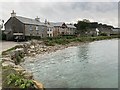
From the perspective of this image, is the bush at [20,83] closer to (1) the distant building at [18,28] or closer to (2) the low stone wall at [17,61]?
(2) the low stone wall at [17,61]

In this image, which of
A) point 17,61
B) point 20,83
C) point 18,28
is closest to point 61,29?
point 18,28

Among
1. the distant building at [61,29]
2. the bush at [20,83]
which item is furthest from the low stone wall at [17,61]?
the distant building at [61,29]

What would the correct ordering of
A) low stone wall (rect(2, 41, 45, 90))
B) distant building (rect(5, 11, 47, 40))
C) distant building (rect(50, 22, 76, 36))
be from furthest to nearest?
distant building (rect(50, 22, 76, 36)) → distant building (rect(5, 11, 47, 40)) → low stone wall (rect(2, 41, 45, 90))

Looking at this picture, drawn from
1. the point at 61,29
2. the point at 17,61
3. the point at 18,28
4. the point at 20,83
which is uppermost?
the point at 61,29

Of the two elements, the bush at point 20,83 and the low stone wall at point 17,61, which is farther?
the low stone wall at point 17,61

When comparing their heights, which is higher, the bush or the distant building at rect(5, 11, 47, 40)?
the distant building at rect(5, 11, 47, 40)

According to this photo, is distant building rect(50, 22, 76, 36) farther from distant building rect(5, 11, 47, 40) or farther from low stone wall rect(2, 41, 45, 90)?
low stone wall rect(2, 41, 45, 90)

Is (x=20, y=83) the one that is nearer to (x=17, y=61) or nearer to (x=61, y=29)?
(x=17, y=61)

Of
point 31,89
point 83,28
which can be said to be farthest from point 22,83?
point 83,28

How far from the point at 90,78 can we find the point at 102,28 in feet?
426

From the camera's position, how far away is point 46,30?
75.5m

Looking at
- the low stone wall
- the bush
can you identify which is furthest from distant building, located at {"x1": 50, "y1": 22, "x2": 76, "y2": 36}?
the bush

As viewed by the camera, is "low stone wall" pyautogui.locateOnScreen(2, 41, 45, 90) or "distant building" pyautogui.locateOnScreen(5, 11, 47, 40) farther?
"distant building" pyautogui.locateOnScreen(5, 11, 47, 40)

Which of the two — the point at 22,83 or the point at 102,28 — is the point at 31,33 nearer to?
the point at 22,83
